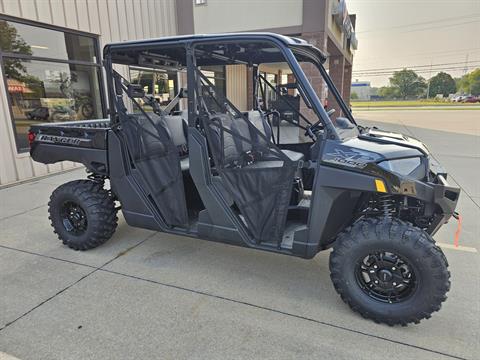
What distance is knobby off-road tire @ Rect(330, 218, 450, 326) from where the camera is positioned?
2250 mm

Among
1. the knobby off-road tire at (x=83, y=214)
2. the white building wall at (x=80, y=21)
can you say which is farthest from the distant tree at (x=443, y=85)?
the knobby off-road tire at (x=83, y=214)

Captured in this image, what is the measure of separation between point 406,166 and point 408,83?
286 ft

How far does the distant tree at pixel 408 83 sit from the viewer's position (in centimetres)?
7675

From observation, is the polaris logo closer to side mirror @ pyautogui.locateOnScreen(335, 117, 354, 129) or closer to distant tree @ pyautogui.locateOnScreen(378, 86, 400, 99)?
side mirror @ pyautogui.locateOnScreen(335, 117, 354, 129)

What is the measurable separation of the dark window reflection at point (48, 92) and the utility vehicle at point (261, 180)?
3.46m

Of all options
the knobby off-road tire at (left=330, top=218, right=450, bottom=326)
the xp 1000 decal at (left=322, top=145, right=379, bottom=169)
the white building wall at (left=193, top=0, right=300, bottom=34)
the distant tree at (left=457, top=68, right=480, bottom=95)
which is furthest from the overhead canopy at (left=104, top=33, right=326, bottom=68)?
the distant tree at (left=457, top=68, right=480, bottom=95)

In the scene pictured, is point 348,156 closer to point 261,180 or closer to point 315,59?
point 261,180

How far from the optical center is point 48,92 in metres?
7.28

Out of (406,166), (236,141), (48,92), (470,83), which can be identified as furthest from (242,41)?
(470,83)

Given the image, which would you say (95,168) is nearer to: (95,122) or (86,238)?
(86,238)

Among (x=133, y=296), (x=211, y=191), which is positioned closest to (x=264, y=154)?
(x=211, y=191)

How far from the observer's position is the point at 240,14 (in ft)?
31.7

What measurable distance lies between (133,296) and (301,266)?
1533 mm

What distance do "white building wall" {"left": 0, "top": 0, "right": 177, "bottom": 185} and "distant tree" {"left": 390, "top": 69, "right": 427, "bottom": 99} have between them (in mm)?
79643
